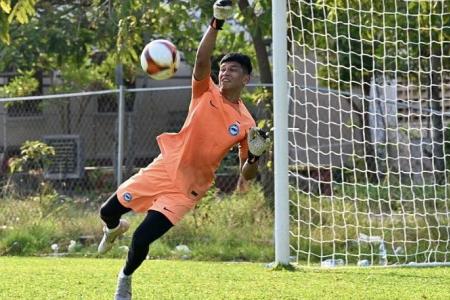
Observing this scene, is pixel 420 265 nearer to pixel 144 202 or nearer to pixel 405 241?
pixel 405 241

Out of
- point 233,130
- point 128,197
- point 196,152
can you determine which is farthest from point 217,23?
point 128,197

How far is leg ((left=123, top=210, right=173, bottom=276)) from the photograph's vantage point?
6309 mm

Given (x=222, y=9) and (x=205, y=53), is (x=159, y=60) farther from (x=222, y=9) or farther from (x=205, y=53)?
(x=222, y=9)

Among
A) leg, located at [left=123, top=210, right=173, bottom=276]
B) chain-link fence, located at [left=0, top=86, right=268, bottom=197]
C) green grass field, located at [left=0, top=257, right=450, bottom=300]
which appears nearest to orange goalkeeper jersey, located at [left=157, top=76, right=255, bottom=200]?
leg, located at [left=123, top=210, right=173, bottom=276]

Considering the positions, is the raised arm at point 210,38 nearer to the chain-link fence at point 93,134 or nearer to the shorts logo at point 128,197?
the shorts logo at point 128,197

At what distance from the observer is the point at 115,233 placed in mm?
7176

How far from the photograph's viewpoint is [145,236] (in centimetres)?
631

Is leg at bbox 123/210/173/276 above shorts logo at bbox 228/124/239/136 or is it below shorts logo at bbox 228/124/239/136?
below

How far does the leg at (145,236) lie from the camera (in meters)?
6.31

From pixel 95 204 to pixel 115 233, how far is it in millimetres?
6125

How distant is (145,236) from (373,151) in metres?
6.45

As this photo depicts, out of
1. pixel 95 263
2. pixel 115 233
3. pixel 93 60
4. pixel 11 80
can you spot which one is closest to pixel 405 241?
pixel 95 263

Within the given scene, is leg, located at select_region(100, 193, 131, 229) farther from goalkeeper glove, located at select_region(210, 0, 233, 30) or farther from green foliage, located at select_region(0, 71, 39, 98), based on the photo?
green foliage, located at select_region(0, 71, 39, 98)

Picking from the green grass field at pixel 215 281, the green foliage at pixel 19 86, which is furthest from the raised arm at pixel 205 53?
the green foliage at pixel 19 86
